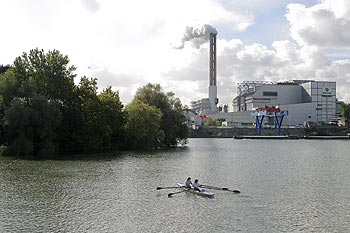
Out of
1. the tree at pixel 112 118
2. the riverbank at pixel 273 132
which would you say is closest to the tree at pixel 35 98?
the tree at pixel 112 118

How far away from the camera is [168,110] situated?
93.5 metres

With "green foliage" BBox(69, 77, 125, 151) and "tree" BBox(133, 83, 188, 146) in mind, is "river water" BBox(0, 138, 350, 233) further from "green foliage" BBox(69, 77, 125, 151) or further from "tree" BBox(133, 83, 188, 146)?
"tree" BBox(133, 83, 188, 146)

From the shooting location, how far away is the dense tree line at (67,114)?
209 ft

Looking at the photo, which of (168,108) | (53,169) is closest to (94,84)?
(168,108)

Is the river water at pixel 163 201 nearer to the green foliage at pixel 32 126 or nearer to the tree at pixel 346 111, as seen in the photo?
the green foliage at pixel 32 126

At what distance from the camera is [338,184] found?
4062 centimetres

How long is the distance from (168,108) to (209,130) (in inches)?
4010

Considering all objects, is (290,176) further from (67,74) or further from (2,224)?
(67,74)

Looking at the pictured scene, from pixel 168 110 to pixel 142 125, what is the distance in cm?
1310

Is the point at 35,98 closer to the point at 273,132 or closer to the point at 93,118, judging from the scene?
the point at 93,118

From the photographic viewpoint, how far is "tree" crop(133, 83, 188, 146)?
92.1 meters

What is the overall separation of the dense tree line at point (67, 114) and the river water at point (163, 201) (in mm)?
12865

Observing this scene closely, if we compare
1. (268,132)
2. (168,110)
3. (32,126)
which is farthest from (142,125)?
(268,132)

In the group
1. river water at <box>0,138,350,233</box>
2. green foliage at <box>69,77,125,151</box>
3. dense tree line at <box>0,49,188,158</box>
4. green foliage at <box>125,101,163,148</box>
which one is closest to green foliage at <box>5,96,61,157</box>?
dense tree line at <box>0,49,188,158</box>
